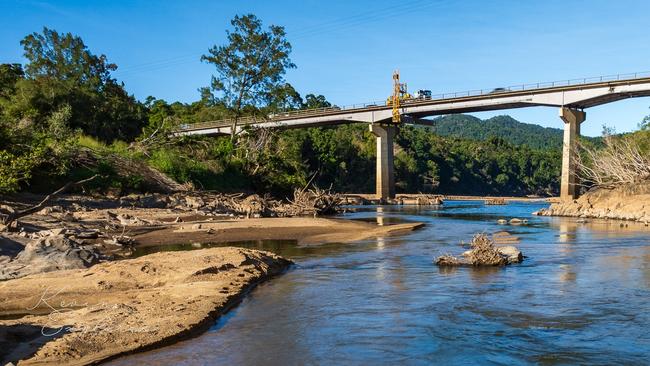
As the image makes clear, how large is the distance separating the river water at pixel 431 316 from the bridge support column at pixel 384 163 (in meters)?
55.5

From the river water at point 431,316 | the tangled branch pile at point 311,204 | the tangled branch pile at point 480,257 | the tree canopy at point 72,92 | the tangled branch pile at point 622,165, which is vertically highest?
the tree canopy at point 72,92

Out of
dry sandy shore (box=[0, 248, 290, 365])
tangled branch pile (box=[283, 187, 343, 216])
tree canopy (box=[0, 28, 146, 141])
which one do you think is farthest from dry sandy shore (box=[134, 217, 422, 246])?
tree canopy (box=[0, 28, 146, 141])

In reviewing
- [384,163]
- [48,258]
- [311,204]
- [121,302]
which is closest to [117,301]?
[121,302]

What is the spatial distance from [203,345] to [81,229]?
13.2m

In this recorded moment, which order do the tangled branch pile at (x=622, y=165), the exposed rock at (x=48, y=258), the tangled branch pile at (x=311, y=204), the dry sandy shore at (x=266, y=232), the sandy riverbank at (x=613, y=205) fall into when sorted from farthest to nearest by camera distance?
the tangled branch pile at (x=622, y=165) → the sandy riverbank at (x=613, y=205) → the tangled branch pile at (x=311, y=204) → the dry sandy shore at (x=266, y=232) → the exposed rock at (x=48, y=258)

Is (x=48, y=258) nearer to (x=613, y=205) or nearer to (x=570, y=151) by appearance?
(x=613, y=205)

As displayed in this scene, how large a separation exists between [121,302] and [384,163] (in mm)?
65611

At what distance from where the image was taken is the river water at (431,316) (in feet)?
28.2

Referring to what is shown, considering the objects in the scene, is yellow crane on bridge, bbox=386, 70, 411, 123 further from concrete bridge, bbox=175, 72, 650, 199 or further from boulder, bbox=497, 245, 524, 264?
boulder, bbox=497, 245, 524, 264

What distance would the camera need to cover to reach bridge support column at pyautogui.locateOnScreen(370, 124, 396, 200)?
74.4 m

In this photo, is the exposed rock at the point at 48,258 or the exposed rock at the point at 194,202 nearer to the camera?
the exposed rock at the point at 48,258

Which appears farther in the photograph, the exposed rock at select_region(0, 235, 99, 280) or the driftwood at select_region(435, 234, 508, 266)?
the driftwood at select_region(435, 234, 508, 266)

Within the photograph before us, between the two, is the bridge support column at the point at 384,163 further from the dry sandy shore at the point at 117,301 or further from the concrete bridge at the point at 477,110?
the dry sandy shore at the point at 117,301

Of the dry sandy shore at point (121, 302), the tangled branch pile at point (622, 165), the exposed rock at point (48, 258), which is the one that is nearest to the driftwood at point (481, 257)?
the dry sandy shore at point (121, 302)
